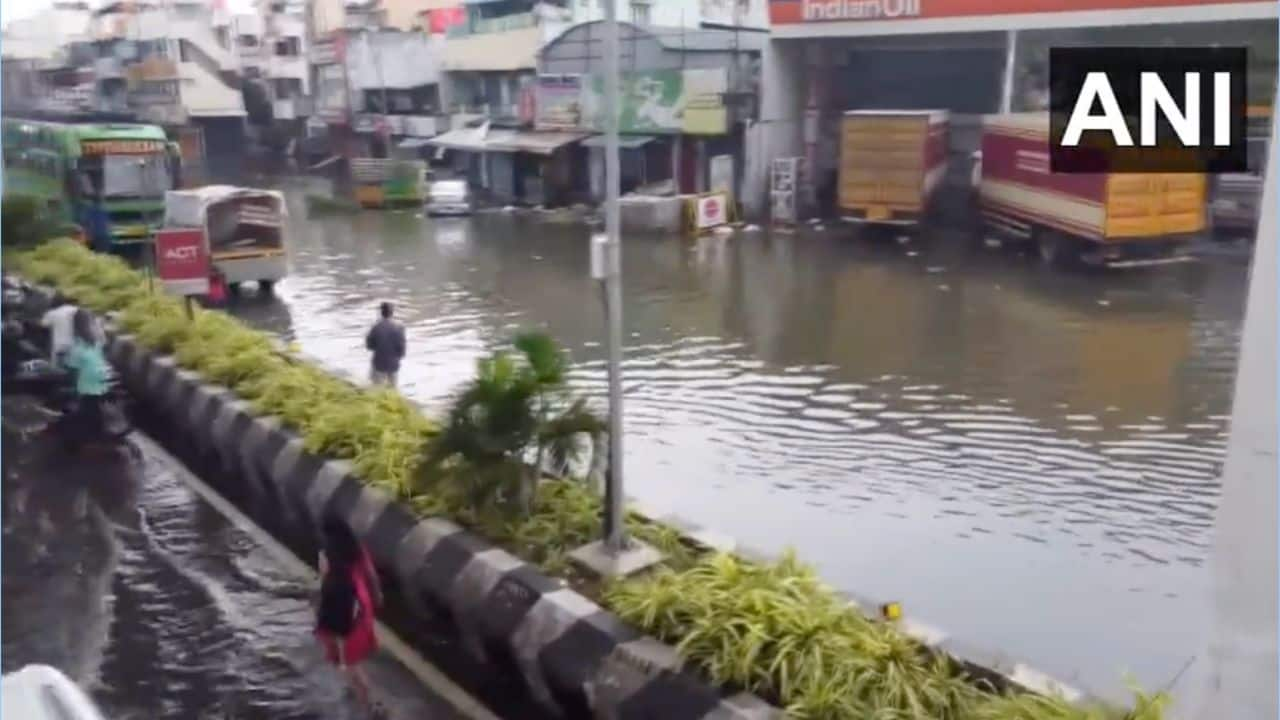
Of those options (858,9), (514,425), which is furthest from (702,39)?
(514,425)

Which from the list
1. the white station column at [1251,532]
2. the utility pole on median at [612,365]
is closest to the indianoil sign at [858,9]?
the utility pole on median at [612,365]

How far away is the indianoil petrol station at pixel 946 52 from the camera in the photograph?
69.6ft

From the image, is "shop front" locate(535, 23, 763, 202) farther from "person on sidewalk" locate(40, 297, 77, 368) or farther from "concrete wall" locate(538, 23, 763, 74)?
"person on sidewalk" locate(40, 297, 77, 368)

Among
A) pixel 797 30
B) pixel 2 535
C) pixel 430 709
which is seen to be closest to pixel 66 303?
pixel 2 535

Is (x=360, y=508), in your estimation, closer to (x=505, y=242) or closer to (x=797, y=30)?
(x=505, y=242)

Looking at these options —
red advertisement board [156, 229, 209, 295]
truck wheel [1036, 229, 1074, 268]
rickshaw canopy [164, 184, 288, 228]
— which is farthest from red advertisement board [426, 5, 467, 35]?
red advertisement board [156, 229, 209, 295]

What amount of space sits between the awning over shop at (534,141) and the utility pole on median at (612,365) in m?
25.1

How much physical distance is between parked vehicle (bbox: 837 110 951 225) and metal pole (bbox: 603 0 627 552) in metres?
17.8

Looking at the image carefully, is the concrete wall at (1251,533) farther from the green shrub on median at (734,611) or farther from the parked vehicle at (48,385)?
the parked vehicle at (48,385)

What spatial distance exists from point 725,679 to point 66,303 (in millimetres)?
11468

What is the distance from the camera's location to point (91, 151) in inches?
822

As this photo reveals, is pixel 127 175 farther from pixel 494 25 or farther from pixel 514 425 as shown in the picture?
pixel 494 25

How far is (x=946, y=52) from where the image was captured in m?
27.6

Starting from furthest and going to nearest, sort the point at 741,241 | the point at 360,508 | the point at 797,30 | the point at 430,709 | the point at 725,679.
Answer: the point at 797,30 < the point at 741,241 < the point at 360,508 < the point at 430,709 < the point at 725,679
